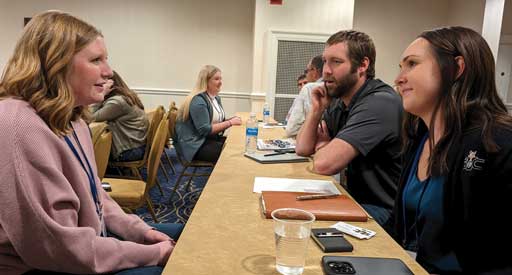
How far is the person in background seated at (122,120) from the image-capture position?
3.44m

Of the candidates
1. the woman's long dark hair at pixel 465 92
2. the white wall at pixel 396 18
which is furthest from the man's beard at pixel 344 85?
the white wall at pixel 396 18

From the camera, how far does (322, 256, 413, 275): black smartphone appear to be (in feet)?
2.90

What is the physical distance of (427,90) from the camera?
4.19 feet

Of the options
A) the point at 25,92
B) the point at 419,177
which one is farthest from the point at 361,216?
the point at 25,92

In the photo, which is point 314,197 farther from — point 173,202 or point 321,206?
point 173,202

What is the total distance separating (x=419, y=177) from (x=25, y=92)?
124cm

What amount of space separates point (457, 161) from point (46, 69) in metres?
1.20

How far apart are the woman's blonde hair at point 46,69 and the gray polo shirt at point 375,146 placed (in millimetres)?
1163

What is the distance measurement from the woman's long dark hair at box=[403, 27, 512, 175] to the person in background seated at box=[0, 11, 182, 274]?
3.07 feet

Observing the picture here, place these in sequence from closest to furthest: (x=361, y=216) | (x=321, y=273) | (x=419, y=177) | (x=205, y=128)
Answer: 1. (x=321, y=273)
2. (x=361, y=216)
3. (x=419, y=177)
4. (x=205, y=128)

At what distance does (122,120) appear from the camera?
11.5 feet

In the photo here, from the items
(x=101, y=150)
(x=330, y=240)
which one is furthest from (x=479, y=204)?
(x=101, y=150)

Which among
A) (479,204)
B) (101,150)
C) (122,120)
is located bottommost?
(122,120)

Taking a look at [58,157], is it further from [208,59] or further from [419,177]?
[208,59]
